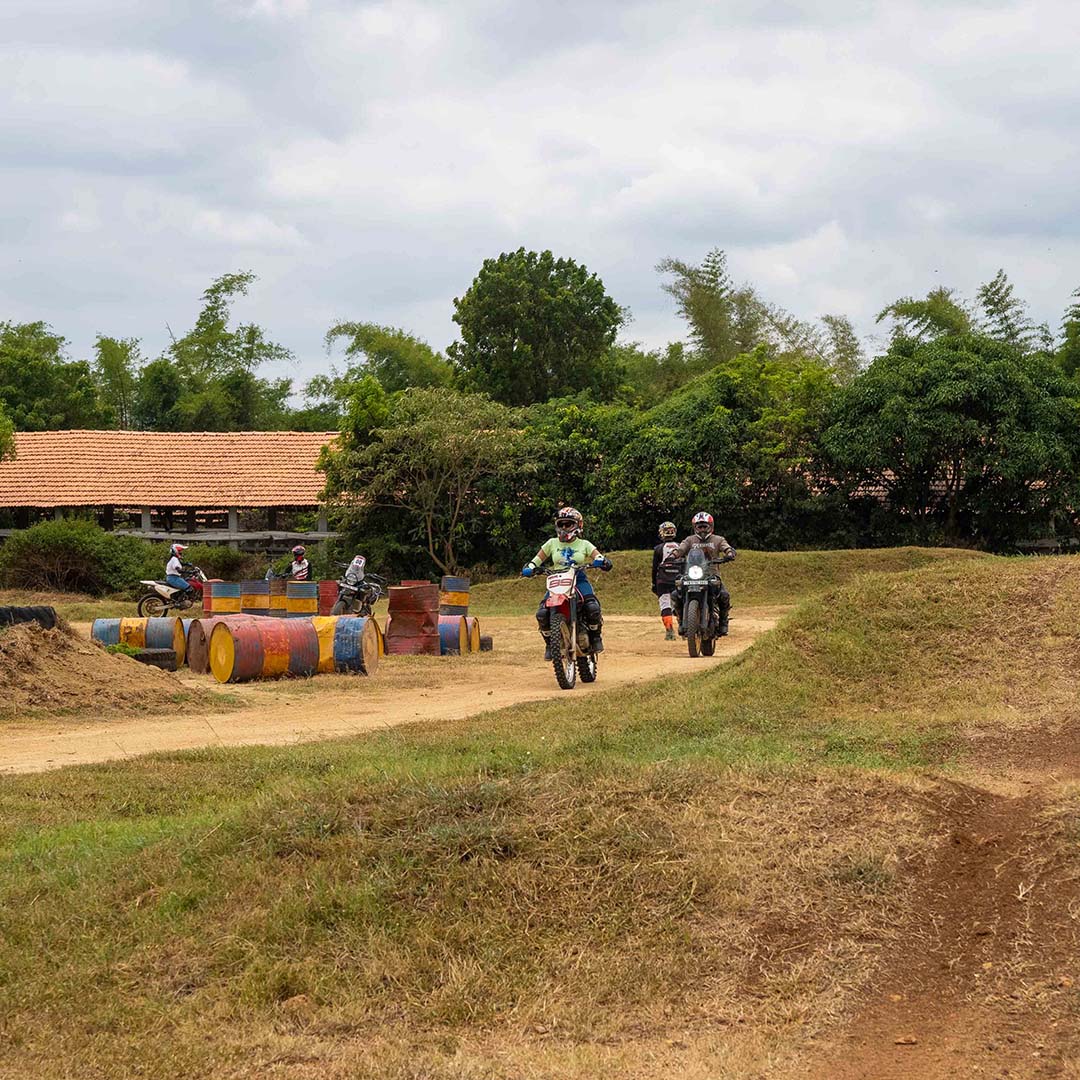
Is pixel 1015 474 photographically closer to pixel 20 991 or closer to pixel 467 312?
pixel 467 312

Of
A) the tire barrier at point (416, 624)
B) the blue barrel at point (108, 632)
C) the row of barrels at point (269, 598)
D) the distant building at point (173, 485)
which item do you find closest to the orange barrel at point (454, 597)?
the row of barrels at point (269, 598)

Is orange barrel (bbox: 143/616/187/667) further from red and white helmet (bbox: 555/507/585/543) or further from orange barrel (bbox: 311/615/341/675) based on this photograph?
red and white helmet (bbox: 555/507/585/543)

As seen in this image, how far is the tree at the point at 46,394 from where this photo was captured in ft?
165

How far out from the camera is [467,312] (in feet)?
163

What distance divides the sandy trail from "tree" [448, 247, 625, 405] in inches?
1196

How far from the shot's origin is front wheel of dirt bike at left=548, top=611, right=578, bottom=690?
47.0 feet

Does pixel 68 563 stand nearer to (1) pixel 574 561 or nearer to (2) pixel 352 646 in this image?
(2) pixel 352 646

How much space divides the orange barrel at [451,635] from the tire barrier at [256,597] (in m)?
4.76

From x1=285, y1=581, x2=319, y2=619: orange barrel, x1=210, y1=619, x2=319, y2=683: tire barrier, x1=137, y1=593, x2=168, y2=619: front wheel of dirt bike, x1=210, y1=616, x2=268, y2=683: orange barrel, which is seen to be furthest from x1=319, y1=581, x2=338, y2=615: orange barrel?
x1=210, y1=616, x2=268, y2=683: orange barrel

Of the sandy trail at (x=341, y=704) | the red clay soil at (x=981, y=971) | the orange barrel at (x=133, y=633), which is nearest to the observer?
the red clay soil at (x=981, y=971)

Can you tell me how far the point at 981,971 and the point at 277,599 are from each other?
19.4 metres

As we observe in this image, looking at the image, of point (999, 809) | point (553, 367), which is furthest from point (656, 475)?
point (999, 809)

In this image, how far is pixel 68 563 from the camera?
34969 millimetres

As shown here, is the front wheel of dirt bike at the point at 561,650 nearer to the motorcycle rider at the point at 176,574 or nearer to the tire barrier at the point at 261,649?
the tire barrier at the point at 261,649
